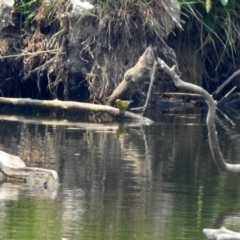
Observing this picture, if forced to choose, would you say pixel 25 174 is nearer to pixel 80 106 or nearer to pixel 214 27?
pixel 80 106

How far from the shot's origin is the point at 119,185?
9812 mm

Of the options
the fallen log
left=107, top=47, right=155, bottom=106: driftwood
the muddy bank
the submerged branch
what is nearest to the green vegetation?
the muddy bank

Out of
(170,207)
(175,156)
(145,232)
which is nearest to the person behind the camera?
(145,232)

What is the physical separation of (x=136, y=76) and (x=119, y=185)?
6122mm

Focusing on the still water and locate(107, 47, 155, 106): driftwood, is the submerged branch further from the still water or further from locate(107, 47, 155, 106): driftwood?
locate(107, 47, 155, 106): driftwood

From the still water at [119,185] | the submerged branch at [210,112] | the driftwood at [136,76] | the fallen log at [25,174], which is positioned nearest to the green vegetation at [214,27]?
the driftwood at [136,76]

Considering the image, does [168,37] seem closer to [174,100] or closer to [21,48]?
[174,100]

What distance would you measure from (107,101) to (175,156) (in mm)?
4744

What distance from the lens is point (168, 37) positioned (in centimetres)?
1850

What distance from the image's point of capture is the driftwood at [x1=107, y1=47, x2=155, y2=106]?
1571cm

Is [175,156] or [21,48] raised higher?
[21,48]

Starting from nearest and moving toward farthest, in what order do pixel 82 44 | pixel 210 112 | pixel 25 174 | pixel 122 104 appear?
pixel 210 112, pixel 25 174, pixel 122 104, pixel 82 44

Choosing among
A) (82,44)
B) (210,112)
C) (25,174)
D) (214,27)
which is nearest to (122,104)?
(82,44)

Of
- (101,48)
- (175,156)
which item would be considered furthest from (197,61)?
(175,156)
